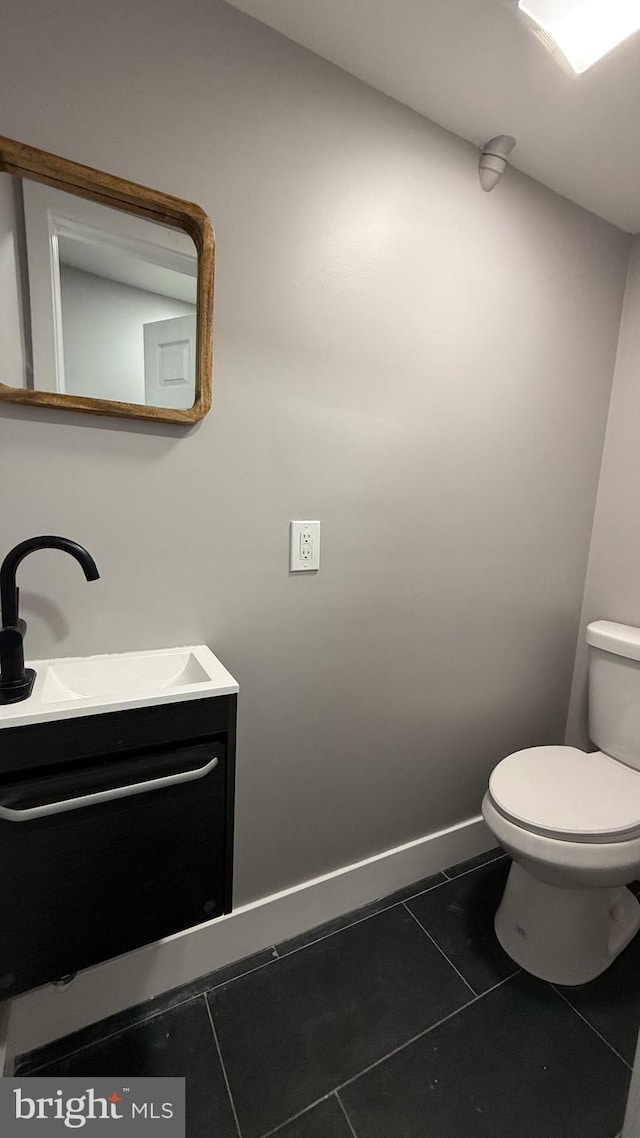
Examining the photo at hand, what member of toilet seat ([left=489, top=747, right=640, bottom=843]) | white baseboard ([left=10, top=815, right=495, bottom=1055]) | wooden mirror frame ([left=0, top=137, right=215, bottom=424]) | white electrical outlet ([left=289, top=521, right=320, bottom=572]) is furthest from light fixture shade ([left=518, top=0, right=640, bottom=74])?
white baseboard ([left=10, top=815, right=495, bottom=1055])

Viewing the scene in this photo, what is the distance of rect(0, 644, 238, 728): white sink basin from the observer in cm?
76

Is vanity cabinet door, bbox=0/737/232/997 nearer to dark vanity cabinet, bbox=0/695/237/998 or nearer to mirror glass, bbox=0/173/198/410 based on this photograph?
dark vanity cabinet, bbox=0/695/237/998

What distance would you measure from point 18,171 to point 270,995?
1917mm

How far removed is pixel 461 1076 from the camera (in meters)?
1.07

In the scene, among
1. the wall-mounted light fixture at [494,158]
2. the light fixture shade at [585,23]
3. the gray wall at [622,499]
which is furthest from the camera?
the gray wall at [622,499]

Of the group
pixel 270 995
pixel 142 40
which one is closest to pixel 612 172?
pixel 142 40

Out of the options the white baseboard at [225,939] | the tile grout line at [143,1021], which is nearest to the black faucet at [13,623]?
the white baseboard at [225,939]

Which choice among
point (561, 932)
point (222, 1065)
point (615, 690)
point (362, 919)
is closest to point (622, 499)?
point (615, 690)

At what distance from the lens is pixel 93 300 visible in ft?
3.08

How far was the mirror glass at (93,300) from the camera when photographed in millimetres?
869

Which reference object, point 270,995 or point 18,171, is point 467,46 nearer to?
point 18,171

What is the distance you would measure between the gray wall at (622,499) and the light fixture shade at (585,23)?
864 mm

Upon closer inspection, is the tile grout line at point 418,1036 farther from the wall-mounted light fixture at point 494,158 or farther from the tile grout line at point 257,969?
the wall-mounted light fixture at point 494,158

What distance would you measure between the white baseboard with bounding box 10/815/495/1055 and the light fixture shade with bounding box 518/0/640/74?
6.89 ft
